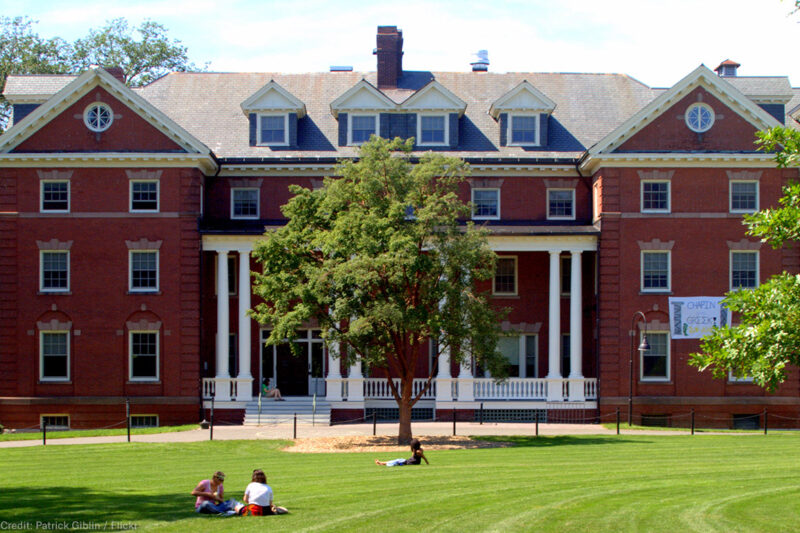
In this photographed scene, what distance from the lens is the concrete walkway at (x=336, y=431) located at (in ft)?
102

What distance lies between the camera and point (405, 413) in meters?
30.0

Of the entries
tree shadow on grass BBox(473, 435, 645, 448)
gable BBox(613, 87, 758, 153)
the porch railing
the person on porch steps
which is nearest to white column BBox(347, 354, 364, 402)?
the porch railing

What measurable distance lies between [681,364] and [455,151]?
12.2m

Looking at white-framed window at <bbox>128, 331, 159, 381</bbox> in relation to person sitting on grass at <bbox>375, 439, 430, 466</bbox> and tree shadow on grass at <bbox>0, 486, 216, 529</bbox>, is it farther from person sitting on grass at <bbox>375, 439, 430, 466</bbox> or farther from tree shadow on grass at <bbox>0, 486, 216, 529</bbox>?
tree shadow on grass at <bbox>0, 486, 216, 529</bbox>

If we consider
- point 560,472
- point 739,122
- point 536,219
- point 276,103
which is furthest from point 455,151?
point 560,472

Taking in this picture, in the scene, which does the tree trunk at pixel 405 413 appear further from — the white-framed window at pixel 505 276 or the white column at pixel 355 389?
the white-framed window at pixel 505 276

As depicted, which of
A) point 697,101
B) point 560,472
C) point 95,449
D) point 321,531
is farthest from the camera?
point 697,101

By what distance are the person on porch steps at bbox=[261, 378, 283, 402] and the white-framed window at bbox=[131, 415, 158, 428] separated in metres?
4.39

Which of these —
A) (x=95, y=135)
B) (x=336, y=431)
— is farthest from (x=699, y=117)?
(x=95, y=135)

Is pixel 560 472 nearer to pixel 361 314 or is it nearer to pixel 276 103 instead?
pixel 361 314

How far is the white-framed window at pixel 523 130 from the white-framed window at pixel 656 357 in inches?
363

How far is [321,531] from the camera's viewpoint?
47.3 ft

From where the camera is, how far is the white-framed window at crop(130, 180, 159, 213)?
37.1 metres

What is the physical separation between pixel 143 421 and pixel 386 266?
14.2 m
